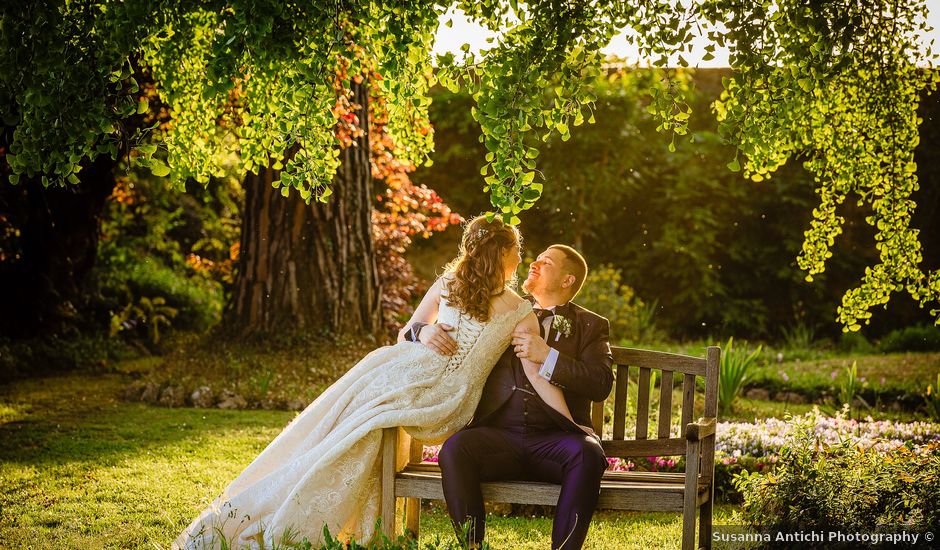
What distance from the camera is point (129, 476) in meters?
5.62

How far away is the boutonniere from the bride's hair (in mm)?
282

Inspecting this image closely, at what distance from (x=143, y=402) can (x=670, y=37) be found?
6310mm

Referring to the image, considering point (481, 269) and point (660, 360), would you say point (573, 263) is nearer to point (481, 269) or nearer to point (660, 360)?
point (481, 269)

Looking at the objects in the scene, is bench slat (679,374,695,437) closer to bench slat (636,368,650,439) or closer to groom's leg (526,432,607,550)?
bench slat (636,368,650,439)

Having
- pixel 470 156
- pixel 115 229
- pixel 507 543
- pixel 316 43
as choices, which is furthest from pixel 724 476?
pixel 115 229

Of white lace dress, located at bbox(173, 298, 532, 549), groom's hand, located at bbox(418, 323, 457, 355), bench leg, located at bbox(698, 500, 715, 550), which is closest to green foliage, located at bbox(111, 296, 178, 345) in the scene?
white lace dress, located at bbox(173, 298, 532, 549)

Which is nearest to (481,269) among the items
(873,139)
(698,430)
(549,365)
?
(549,365)

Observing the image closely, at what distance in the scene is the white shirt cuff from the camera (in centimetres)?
376

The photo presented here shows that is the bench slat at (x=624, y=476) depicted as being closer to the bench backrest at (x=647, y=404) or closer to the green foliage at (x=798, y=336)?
the bench backrest at (x=647, y=404)

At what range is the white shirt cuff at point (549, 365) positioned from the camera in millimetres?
3764

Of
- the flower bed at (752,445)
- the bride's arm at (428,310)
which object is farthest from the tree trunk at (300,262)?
the bride's arm at (428,310)

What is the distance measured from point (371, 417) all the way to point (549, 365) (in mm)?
773

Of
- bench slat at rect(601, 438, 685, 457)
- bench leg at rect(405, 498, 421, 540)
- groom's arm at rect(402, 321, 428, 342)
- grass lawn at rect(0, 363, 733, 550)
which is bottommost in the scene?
grass lawn at rect(0, 363, 733, 550)

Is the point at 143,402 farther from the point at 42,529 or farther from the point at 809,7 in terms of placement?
the point at 809,7
